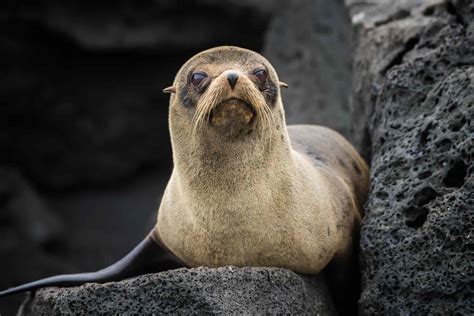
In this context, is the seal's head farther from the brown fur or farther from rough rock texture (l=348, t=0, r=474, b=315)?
rough rock texture (l=348, t=0, r=474, b=315)

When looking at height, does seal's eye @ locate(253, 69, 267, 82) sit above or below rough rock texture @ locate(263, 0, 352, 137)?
above

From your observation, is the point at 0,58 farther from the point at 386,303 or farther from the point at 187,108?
the point at 386,303

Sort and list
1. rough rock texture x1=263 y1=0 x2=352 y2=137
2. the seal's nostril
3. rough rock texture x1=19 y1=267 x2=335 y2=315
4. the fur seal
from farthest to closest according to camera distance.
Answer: rough rock texture x1=263 y1=0 x2=352 y2=137 < the fur seal < the seal's nostril < rough rock texture x1=19 y1=267 x2=335 y2=315

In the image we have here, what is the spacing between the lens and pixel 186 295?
5352 millimetres

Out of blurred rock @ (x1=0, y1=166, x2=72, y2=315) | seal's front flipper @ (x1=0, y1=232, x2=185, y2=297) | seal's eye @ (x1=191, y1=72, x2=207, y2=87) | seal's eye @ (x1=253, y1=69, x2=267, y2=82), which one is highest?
seal's eye @ (x1=191, y1=72, x2=207, y2=87)

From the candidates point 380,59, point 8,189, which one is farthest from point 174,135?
point 8,189

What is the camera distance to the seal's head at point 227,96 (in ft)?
19.1

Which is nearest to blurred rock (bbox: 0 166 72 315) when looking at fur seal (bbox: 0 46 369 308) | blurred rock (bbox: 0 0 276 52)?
blurred rock (bbox: 0 0 276 52)

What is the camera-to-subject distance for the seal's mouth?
19.1 ft

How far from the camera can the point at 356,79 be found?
9.11 m

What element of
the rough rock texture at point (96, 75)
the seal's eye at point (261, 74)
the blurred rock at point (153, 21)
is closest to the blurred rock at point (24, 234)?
the rough rock texture at point (96, 75)

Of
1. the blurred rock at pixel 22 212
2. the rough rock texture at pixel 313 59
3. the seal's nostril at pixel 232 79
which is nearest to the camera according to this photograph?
the seal's nostril at pixel 232 79

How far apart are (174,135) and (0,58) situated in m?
6.70

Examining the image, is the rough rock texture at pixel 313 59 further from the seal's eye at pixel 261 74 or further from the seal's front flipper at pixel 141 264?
the seal's eye at pixel 261 74
